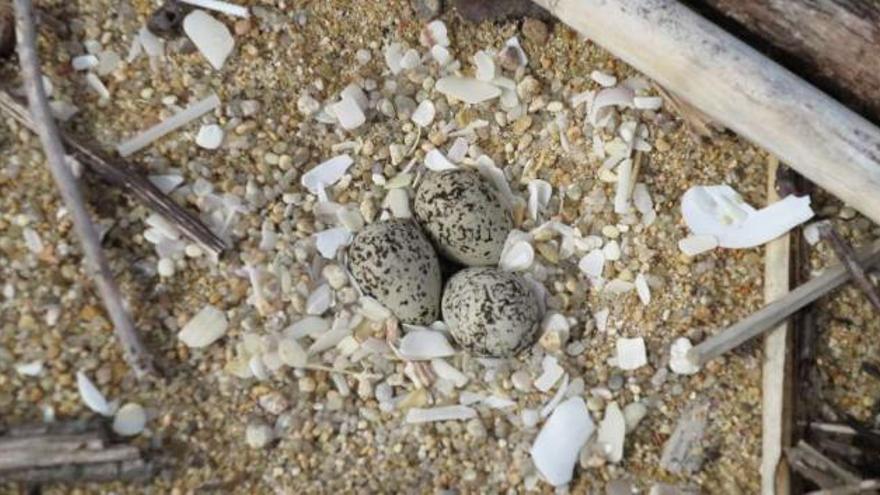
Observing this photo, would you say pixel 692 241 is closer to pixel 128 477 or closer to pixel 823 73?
pixel 823 73

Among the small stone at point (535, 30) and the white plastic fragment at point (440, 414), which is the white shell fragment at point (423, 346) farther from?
the small stone at point (535, 30)

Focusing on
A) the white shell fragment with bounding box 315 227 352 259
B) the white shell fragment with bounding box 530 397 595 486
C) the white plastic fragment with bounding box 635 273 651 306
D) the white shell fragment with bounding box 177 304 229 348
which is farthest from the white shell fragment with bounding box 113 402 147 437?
the white plastic fragment with bounding box 635 273 651 306

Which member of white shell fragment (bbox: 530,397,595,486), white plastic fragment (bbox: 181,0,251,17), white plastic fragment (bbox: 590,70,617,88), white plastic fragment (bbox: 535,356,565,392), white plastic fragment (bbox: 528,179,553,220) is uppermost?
white plastic fragment (bbox: 181,0,251,17)

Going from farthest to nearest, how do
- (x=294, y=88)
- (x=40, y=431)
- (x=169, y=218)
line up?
1. (x=294, y=88)
2. (x=169, y=218)
3. (x=40, y=431)

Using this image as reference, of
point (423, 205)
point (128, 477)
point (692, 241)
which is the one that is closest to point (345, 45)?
point (423, 205)

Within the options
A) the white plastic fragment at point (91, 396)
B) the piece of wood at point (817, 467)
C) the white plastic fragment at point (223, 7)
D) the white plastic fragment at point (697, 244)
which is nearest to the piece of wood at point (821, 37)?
the white plastic fragment at point (697, 244)

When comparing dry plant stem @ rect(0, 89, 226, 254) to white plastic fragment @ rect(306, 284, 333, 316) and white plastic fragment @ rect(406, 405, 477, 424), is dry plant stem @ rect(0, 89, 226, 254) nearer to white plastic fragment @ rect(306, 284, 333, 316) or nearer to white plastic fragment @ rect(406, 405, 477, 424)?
white plastic fragment @ rect(306, 284, 333, 316)

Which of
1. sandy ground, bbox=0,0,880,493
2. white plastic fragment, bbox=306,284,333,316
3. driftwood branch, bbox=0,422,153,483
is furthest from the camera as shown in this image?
white plastic fragment, bbox=306,284,333,316
